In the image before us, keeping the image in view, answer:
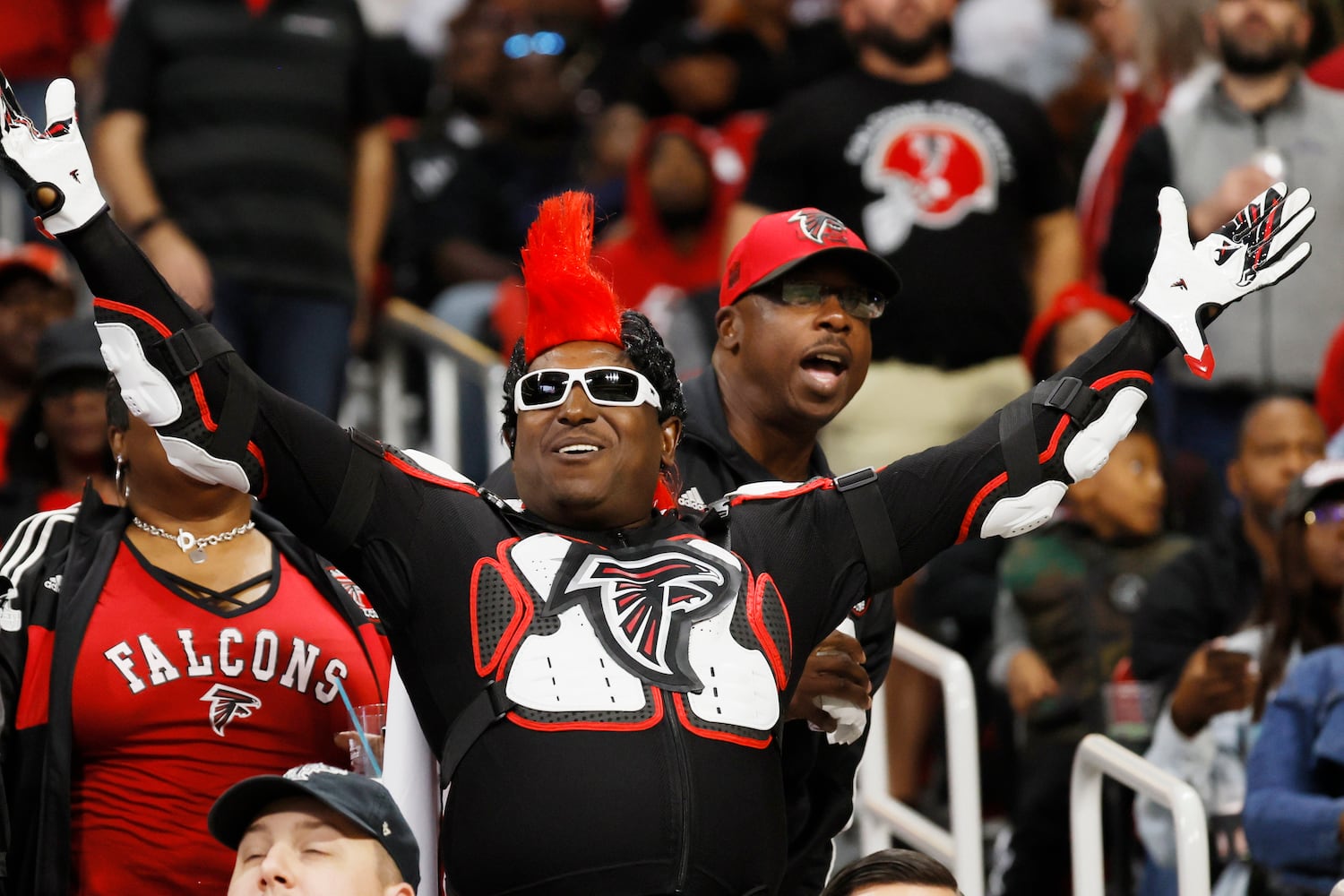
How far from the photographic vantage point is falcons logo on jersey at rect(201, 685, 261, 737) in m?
4.12

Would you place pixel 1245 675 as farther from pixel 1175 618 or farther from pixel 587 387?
pixel 587 387

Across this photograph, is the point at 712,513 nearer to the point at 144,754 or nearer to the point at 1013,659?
the point at 144,754

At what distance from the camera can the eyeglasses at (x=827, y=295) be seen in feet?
14.5

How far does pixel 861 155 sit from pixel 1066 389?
3232 millimetres

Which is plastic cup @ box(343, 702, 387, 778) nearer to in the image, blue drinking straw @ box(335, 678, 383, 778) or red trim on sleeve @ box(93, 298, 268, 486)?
blue drinking straw @ box(335, 678, 383, 778)

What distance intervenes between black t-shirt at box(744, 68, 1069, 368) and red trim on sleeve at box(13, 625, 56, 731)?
337cm

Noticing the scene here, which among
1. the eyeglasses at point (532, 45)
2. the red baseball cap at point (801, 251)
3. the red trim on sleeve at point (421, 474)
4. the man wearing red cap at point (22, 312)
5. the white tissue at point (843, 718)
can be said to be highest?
the eyeglasses at point (532, 45)

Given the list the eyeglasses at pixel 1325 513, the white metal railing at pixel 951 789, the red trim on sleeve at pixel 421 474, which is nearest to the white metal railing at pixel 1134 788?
the white metal railing at pixel 951 789

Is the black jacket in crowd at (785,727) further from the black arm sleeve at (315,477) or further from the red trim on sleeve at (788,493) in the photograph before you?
the black arm sleeve at (315,477)

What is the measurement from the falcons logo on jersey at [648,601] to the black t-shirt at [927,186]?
323 cm

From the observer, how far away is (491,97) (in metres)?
9.23

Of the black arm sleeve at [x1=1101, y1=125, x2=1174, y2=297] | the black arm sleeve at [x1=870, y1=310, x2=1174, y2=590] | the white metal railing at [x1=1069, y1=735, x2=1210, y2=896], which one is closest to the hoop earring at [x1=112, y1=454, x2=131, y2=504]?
the black arm sleeve at [x1=870, y1=310, x2=1174, y2=590]

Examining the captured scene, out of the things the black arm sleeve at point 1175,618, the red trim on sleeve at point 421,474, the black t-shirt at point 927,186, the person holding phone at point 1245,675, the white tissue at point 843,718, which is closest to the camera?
the red trim on sleeve at point 421,474

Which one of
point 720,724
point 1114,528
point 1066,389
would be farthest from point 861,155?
point 720,724
